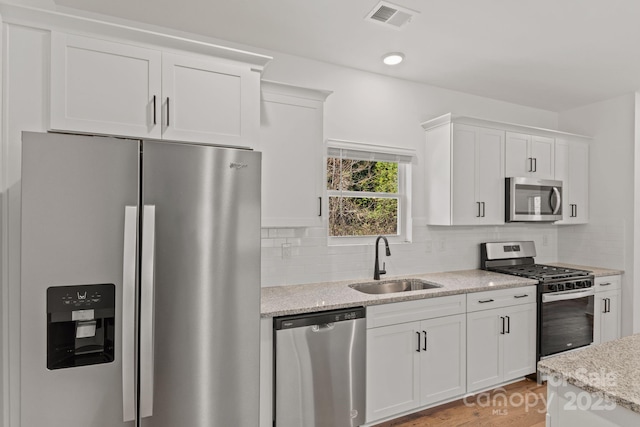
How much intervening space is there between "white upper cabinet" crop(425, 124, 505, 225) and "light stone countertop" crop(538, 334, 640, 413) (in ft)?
6.13

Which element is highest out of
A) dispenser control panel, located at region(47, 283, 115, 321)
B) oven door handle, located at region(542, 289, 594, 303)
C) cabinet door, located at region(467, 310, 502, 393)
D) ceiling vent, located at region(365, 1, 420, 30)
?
ceiling vent, located at region(365, 1, 420, 30)

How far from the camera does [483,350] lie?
2.95 m

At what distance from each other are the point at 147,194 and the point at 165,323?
0.62m

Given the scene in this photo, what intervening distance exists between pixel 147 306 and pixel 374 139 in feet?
7.71

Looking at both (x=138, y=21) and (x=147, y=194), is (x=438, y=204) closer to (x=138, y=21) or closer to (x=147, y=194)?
(x=147, y=194)

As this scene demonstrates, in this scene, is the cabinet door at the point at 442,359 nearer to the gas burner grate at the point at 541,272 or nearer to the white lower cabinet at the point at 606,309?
the gas burner grate at the point at 541,272

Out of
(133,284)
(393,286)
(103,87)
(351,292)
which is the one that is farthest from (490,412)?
(103,87)

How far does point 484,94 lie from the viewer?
12.6 ft

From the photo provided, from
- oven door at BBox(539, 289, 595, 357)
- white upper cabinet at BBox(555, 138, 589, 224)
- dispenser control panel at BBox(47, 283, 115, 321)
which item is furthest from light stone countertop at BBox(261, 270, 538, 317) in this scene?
white upper cabinet at BBox(555, 138, 589, 224)

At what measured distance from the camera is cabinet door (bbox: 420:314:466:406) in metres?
2.68

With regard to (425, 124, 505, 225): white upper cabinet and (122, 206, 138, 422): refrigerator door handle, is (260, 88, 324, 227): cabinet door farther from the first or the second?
(425, 124, 505, 225): white upper cabinet

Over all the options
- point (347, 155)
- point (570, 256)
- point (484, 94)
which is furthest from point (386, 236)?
point (570, 256)

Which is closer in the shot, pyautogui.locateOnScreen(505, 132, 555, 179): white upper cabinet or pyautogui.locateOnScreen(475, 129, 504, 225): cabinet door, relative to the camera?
pyautogui.locateOnScreen(475, 129, 504, 225): cabinet door

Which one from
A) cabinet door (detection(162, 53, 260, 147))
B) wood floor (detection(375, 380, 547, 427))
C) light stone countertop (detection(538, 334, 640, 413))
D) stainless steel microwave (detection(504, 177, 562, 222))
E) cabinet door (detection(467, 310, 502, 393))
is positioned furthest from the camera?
stainless steel microwave (detection(504, 177, 562, 222))
